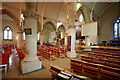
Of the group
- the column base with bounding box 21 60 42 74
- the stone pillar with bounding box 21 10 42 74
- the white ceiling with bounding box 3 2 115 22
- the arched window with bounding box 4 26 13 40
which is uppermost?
the white ceiling with bounding box 3 2 115 22

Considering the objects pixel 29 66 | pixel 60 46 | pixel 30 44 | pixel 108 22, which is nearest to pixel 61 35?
pixel 60 46

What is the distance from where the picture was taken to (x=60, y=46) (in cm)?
1413

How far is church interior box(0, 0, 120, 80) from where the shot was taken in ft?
9.14

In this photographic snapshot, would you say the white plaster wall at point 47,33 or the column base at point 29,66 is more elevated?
the white plaster wall at point 47,33

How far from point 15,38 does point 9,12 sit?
936 centimetres

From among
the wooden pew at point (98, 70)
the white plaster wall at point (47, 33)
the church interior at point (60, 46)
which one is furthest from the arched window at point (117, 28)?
the white plaster wall at point (47, 33)

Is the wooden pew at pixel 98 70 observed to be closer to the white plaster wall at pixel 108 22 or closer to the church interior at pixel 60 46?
the church interior at pixel 60 46

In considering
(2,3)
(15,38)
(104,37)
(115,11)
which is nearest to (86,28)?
(104,37)

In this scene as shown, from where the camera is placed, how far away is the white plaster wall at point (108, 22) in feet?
46.1

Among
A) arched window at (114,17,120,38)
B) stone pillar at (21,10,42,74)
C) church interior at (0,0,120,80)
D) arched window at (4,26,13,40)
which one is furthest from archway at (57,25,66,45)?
stone pillar at (21,10,42,74)

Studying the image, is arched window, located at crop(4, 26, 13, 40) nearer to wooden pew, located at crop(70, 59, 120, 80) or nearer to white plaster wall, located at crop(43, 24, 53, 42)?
white plaster wall, located at crop(43, 24, 53, 42)

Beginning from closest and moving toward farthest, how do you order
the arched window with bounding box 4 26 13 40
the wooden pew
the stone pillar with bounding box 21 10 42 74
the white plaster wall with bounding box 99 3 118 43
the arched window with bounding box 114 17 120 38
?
the wooden pew → the stone pillar with bounding box 21 10 42 74 → the arched window with bounding box 114 17 120 38 → the white plaster wall with bounding box 99 3 118 43 → the arched window with bounding box 4 26 13 40

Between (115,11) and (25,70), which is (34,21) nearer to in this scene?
(25,70)

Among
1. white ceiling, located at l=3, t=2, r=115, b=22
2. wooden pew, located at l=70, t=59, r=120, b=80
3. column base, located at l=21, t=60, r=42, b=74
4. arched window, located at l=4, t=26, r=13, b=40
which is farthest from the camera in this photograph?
arched window, located at l=4, t=26, r=13, b=40
